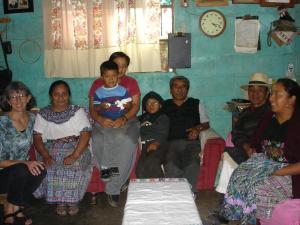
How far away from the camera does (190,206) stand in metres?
2.15

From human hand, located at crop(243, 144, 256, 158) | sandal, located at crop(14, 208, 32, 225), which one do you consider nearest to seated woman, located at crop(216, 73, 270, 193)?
human hand, located at crop(243, 144, 256, 158)

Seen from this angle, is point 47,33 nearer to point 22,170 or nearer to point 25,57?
point 25,57

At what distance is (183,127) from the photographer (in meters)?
3.80

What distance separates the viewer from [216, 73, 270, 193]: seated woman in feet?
10.7

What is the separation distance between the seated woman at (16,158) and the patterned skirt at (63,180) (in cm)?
12

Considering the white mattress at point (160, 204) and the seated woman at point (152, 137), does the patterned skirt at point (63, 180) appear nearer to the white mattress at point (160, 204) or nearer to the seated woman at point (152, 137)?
the seated woman at point (152, 137)

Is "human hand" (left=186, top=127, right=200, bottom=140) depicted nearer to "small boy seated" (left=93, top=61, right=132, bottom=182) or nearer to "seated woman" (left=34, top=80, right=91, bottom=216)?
"small boy seated" (left=93, top=61, right=132, bottom=182)

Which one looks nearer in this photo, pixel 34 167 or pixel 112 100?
pixel 34 167

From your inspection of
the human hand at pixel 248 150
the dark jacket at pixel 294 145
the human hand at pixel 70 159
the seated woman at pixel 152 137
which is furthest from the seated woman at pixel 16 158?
the dark jacket at pixel 294 145

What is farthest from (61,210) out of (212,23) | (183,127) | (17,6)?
(212,23)

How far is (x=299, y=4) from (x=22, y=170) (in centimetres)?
351

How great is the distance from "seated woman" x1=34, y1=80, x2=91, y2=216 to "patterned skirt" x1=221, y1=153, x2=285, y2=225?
1.35 m

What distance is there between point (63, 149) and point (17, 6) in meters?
1.97

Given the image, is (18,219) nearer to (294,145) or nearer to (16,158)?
(16,158)
